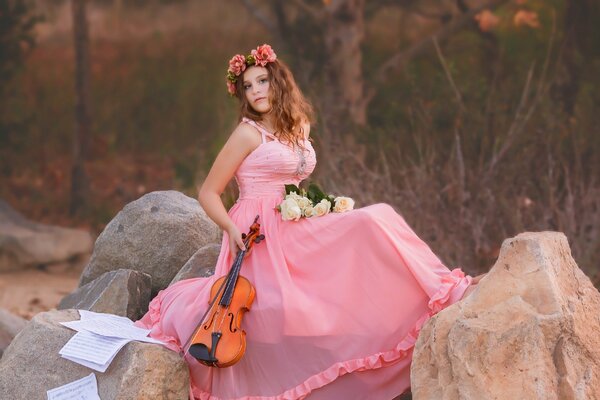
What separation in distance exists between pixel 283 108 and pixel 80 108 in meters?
8.20

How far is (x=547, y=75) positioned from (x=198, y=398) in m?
6.90

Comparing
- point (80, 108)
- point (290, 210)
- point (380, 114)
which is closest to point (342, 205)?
point (290, 210)

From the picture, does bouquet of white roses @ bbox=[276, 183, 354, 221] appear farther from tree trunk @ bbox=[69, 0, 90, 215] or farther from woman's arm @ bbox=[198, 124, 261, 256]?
tree trunk @ bbox=[69, 0, 90, 215]

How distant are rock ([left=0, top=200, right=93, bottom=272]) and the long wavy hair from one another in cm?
612

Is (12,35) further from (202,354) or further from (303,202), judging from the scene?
(202,354)

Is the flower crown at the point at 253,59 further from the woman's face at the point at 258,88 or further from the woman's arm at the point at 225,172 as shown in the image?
the woman's arm at the point at 225,172

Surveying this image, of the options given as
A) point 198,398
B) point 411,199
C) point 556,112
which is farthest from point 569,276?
point 556,112

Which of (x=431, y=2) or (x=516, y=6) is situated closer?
(x=516, y=6)

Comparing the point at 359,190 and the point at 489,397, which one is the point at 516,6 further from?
the point at 489,397

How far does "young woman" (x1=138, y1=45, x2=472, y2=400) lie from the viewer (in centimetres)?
473

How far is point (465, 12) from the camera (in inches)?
444

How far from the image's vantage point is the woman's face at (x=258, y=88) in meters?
5.09

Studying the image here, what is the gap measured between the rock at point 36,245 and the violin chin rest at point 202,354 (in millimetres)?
6586

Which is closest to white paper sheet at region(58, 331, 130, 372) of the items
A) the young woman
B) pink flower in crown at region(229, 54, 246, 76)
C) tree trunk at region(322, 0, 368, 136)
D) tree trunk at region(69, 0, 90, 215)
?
the young woman
